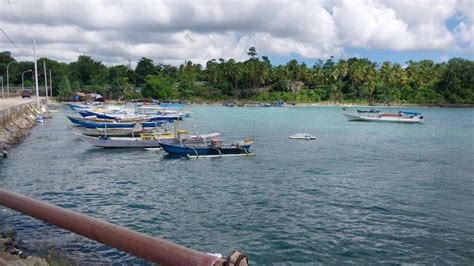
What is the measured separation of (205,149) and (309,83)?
499ft

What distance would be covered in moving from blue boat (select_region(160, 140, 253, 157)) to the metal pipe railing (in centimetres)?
3552

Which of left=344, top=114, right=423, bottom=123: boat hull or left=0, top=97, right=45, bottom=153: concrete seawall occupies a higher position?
left=0, top=97, right=45, bottom=153: concrete seawall

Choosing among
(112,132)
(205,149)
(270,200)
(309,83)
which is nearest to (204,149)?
(205,149)

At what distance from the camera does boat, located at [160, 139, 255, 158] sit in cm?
4053

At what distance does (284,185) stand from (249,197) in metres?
4.26

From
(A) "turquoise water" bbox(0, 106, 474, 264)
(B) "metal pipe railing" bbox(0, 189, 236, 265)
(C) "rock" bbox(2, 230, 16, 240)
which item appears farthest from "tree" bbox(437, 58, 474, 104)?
(B) "metal pipe railing" bbox(0, 189, 236, 265)

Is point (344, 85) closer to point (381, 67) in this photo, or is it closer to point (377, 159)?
point (381, 67)

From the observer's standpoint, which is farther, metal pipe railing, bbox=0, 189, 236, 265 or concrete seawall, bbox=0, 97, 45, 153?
concrete seawall, bbox=0, 97, 45, 153

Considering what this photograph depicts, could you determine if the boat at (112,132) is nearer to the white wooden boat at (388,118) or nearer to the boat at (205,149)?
the boat at (205,149)

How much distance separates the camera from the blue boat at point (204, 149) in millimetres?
40531

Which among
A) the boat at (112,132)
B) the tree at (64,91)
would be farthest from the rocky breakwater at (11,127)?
the tree at (64,91)

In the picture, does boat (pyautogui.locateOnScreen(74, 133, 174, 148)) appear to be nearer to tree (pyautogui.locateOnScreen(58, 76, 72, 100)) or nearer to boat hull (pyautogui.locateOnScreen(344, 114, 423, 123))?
boat hull (pyautogui.locateOnScreen(344, 114, 423, 123))

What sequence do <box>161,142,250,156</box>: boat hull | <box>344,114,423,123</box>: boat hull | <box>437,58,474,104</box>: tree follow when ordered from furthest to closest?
1. <box>437,58,474,104</box>: tree
2. <box>344,114,423,123</box>: boat hull
3. <box>161,142,250,156</box>: boat hull

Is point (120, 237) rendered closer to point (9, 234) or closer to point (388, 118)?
point (9, 234)
